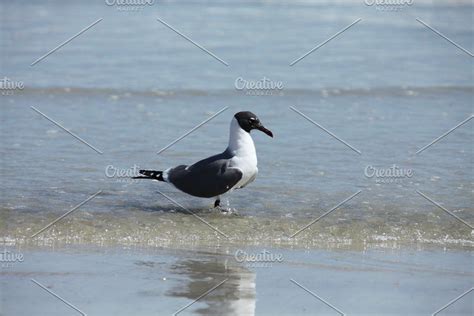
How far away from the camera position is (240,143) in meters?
8.25

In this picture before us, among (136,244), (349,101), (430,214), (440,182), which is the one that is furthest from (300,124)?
(136,244)

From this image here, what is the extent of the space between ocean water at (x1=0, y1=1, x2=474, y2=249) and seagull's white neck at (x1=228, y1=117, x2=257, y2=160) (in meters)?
0.47

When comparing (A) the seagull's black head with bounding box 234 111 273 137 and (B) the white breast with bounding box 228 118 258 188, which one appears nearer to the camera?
(B) the white breast with bounding box 228 118 258 188

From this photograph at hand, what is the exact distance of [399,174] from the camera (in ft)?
30.6

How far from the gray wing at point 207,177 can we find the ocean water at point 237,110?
0.21 metres

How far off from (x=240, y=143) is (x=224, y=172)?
0.37m

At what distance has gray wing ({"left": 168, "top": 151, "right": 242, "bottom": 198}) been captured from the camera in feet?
26.2
